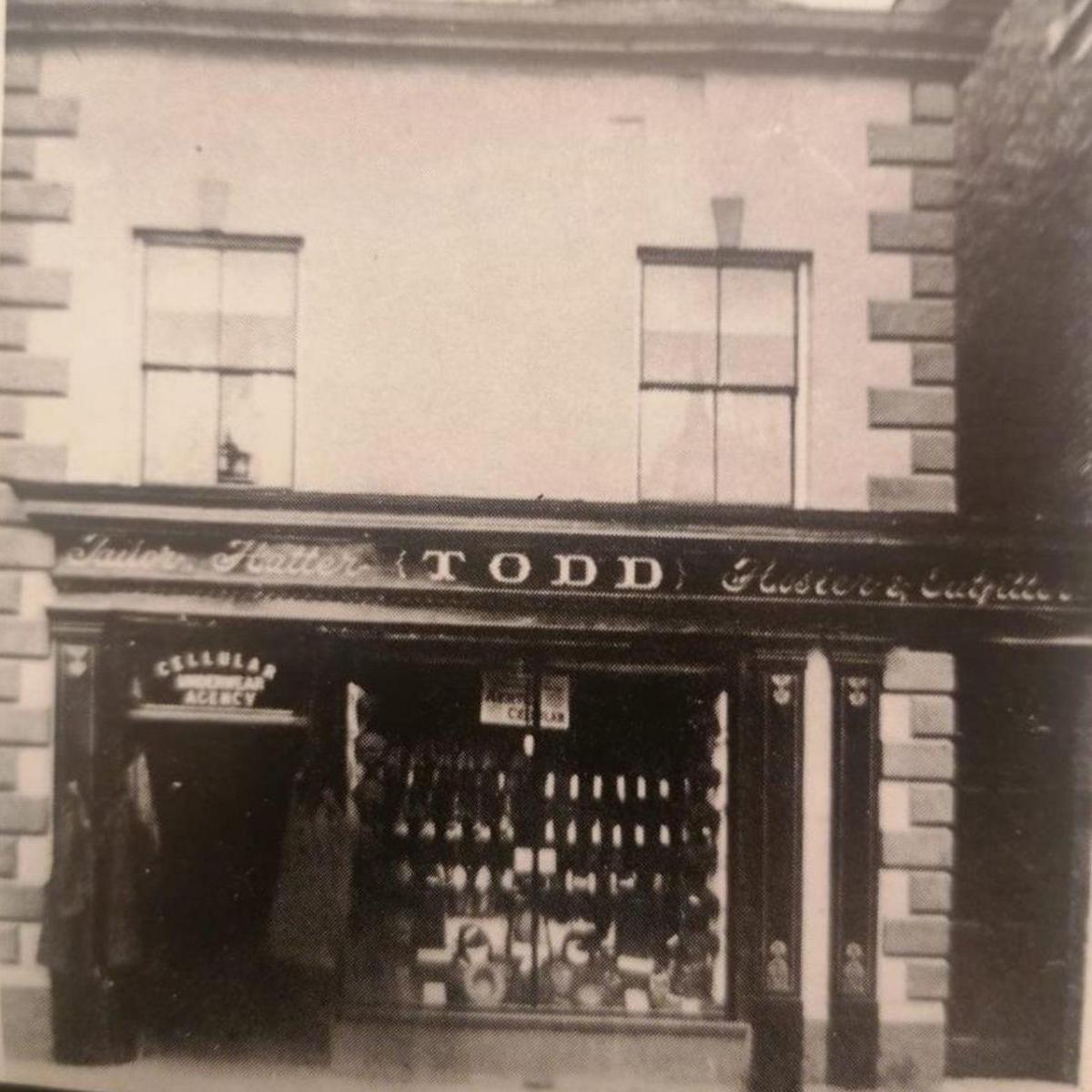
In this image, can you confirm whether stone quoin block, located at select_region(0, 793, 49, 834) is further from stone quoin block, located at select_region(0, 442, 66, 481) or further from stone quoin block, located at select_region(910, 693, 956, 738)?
stone quoin block, located at select_region(910, 693, 956, 738)

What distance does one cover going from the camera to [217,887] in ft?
17.4

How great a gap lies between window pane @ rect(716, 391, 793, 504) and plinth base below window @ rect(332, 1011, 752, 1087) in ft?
7.20

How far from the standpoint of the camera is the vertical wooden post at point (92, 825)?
17.2ft

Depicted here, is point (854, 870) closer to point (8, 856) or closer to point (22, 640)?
point (8, 856)

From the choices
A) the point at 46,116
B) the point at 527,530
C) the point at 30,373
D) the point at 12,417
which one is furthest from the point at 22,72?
the point at 527,530

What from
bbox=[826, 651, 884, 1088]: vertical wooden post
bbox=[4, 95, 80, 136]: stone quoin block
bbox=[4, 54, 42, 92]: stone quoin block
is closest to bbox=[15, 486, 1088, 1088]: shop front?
bbox=[826, 651, 884, 1088]: vertical wooden post

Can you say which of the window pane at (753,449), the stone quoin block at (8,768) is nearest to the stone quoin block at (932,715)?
the window pane at (753,449)

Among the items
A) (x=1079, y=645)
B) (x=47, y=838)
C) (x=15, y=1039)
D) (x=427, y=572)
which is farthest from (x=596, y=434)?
(x=15, y=1039)

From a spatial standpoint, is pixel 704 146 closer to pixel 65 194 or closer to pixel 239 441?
pixel 239 441

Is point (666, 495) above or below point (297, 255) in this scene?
below

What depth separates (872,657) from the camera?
548 centimetres

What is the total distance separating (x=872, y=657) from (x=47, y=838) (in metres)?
3.40

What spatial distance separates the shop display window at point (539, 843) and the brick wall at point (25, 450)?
126 centimetres

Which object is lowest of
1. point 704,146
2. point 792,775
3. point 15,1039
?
point 15,1039
